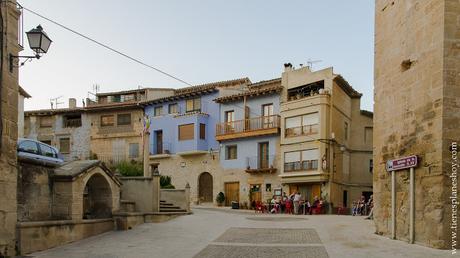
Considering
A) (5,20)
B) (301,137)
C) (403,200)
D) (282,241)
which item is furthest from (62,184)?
(301,137)

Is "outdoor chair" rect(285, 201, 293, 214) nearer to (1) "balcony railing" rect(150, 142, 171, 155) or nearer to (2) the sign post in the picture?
(1) "balcony railing" rect(150, 142, 171, 155)

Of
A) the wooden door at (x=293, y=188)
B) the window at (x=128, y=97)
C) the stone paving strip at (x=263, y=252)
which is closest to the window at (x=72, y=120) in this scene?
the window at (x=128, y=97)

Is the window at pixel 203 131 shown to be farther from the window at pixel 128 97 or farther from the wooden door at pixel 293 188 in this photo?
the window at pixel 128 97

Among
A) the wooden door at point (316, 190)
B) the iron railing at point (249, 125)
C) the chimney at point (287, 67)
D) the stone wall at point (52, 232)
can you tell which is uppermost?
the chimney at point (287, 67)

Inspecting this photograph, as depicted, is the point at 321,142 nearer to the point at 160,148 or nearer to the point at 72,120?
the point at 160,148

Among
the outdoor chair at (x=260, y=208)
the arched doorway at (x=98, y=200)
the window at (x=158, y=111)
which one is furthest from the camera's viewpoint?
the window at (x=158, y=111)

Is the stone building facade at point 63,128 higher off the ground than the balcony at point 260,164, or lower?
higher

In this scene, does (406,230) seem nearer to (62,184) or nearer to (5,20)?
(62,184)

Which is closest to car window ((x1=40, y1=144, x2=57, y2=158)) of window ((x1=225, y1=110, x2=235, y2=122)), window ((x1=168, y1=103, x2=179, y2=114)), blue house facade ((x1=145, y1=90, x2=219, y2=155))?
window ((x1=225, y1=110, x2=235, y2=122))

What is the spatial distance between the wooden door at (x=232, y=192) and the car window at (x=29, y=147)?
70.9ft

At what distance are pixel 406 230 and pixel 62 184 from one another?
9.79 metres

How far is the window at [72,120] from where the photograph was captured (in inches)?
1800

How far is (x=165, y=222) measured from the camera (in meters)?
19.1

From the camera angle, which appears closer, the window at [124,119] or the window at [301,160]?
the window at [301,160]
